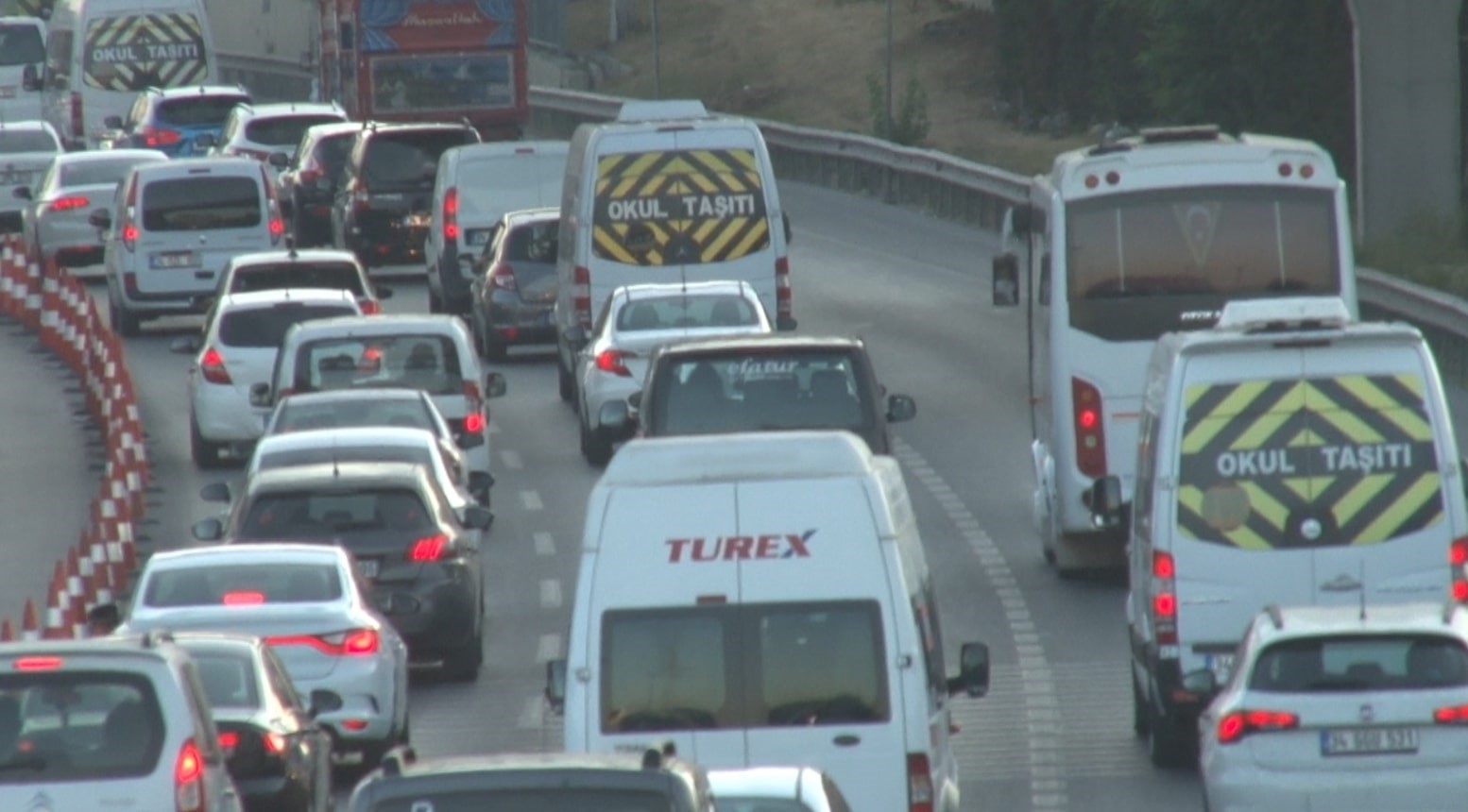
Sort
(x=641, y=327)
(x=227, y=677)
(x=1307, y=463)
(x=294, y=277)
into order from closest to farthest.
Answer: (x=227, y=677) < (x=1307, y=463) < (x=641, y=327) < (x=294, y=277)

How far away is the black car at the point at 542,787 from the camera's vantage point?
9.46m

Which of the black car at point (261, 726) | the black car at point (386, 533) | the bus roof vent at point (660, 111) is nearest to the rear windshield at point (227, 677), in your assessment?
the black car at point (261, 726)

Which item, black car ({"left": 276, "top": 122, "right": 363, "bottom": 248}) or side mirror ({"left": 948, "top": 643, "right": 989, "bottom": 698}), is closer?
side mirror ({"left": 948, "top": 643, "right": 989, "bottom": 698})

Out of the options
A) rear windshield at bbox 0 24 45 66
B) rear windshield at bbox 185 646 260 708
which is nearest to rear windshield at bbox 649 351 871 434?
rear windshield at bbox 185 646 260 708

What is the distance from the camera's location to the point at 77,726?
12312mm

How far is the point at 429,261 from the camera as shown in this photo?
134 feet

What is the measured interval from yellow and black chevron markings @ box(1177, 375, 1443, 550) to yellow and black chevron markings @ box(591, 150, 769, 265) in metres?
14.6

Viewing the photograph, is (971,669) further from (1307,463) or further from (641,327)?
(641,327)

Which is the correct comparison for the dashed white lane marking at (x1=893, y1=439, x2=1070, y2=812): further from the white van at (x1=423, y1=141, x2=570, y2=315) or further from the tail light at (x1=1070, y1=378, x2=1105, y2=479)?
the white van at (x1=423, y1=141, x2=570, y2=315)

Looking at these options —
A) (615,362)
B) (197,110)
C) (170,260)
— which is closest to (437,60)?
(197,110)

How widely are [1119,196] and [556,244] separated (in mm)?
13599

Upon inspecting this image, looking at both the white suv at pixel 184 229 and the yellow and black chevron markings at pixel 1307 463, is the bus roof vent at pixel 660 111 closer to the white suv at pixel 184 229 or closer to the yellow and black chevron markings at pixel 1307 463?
the white suv at pixel 184 229

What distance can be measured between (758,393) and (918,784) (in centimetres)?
897

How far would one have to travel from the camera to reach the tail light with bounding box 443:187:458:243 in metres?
39.3
